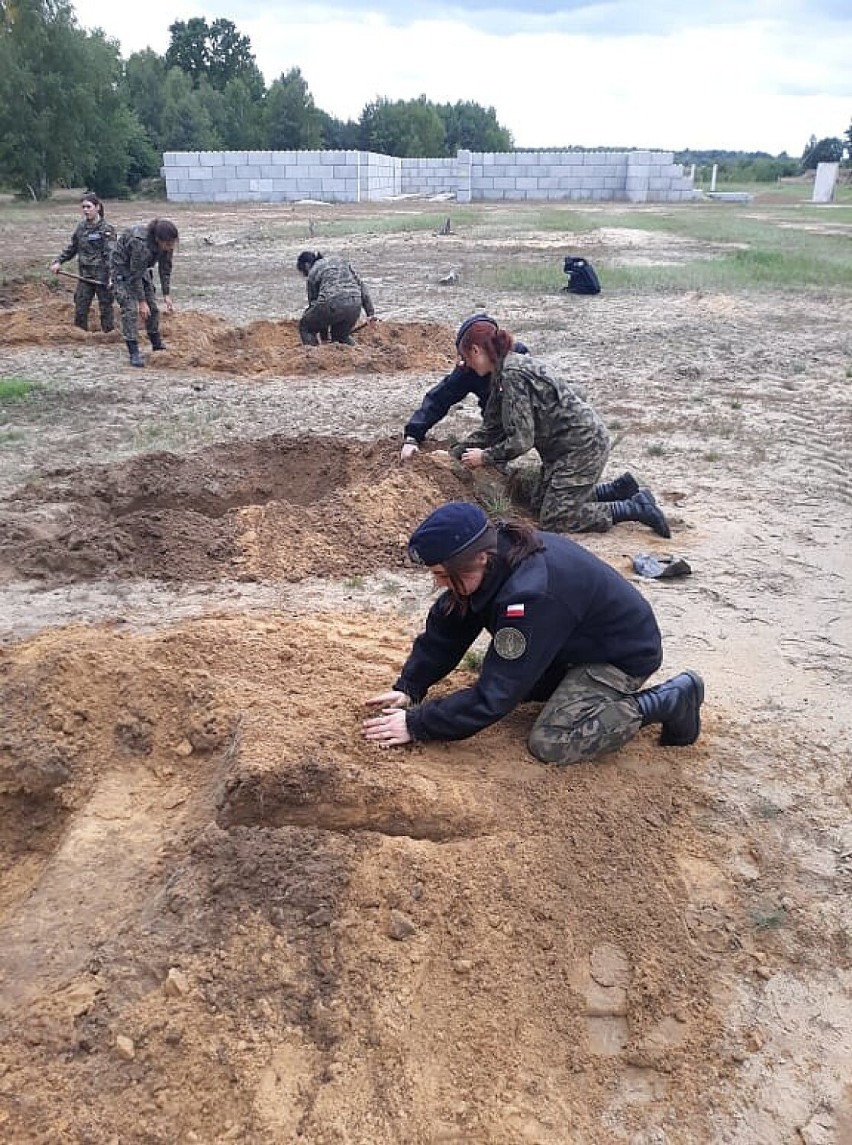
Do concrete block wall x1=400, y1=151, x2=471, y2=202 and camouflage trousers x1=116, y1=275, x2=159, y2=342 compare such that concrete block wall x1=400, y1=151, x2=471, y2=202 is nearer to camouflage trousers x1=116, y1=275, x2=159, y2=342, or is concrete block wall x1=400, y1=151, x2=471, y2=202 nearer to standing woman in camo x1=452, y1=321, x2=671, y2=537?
camouflage trousers x1=116, y1=275, x2=159, y2=342

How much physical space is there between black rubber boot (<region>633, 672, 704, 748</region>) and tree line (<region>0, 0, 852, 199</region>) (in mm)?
38654

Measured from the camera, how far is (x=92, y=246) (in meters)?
10.2

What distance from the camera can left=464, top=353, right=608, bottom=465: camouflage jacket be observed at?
5.14 metres

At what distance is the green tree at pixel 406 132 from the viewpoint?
206 feet

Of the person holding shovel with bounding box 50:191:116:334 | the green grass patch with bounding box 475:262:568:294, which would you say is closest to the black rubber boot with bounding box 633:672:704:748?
the person holding shovel with bounding box 50:191:116:334

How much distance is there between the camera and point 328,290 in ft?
32.2

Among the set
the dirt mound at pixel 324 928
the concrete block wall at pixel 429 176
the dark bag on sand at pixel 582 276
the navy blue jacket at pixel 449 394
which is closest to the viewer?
the dirt mound at pixel 324 928

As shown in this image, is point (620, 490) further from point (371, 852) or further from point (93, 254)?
point (93, 254)

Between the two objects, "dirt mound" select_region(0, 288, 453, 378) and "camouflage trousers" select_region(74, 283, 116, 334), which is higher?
"camouflage trousers" select_region(74, 283, 116, 334)

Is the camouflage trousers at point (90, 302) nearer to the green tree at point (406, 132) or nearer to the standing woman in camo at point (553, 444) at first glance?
the standing woman in camo at point (553, 444)

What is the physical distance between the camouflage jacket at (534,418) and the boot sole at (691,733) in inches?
86.0

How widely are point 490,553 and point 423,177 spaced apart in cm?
5212

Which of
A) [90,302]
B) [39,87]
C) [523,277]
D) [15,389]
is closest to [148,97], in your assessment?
[39,87]

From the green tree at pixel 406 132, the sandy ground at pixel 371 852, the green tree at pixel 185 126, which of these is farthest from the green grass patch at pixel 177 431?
the green tree at pixel 406 132
